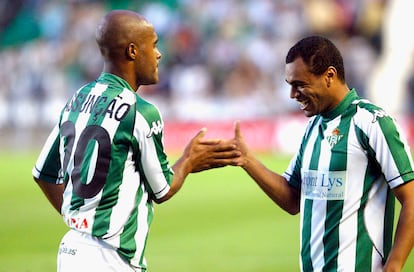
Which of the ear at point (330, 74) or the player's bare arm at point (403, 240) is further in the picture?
the ear at point (330, 74)

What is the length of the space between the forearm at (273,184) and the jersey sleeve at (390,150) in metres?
0.76

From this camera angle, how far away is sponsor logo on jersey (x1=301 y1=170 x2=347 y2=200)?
4.83 meters

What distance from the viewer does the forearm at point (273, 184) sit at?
17.4 ft

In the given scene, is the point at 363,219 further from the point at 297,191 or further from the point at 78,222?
the point at 78,222

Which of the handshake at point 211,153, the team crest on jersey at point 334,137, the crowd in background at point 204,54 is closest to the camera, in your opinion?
the team crest on jersey at point 334,137

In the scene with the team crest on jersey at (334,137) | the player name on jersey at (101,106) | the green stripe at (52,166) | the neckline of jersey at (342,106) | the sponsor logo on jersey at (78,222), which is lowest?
the sponsor logo on jersey at (78,222)

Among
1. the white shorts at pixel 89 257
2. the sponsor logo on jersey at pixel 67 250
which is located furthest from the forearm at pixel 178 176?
the sponsor logo on jersey at pixel 67 250

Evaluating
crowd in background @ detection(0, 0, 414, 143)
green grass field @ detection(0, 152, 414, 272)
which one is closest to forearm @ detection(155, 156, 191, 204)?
green grass field @ detection(0, 152, 414, 272)

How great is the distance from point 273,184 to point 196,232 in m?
7.39

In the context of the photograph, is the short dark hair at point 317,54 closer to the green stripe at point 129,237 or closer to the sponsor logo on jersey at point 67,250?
the green stripe at point 129,237

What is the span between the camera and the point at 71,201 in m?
4.84

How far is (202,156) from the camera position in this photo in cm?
513

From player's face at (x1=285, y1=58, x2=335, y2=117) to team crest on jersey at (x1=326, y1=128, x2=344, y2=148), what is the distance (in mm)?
151

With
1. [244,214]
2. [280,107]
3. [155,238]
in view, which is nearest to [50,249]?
[155,238]
